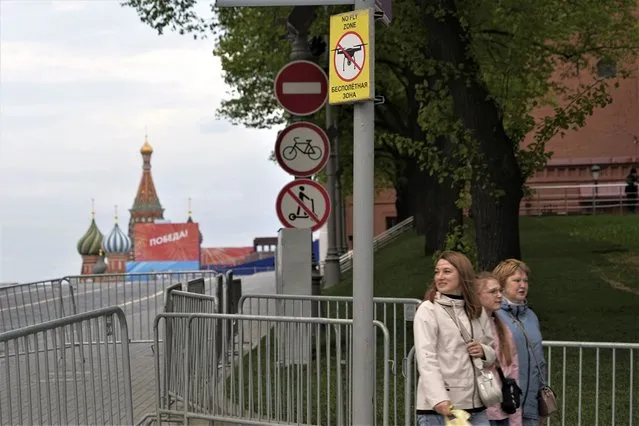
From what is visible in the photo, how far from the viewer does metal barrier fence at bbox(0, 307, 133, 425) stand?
265 inches

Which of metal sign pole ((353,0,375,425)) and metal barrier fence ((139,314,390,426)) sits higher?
metal sign pole ((353,0,375,425))

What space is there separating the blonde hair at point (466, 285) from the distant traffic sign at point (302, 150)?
20.9 feet

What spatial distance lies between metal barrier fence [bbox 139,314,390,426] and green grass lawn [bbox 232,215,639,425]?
128mm

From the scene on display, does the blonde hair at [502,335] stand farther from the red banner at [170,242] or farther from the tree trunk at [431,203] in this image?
the red banner at [170,242]

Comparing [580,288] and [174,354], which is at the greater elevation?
[174,354]

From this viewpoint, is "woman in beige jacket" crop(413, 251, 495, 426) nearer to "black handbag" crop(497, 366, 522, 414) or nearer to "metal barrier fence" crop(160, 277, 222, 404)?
"black handbag" crop(497, 366, 522, 414)

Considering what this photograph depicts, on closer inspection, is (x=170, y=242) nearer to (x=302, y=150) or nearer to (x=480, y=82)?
(x=480, y=82)

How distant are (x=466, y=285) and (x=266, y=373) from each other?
11.8ft

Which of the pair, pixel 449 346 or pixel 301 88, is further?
pixel 301 88

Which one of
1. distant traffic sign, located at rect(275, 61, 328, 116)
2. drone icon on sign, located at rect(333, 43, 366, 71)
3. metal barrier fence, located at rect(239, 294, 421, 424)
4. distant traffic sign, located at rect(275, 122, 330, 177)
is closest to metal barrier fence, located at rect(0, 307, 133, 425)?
metal barrier fence, located at rect(239, 294, 421, 424)

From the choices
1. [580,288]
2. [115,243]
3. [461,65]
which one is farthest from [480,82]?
[115,243]

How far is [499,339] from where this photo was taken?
21.4 ft

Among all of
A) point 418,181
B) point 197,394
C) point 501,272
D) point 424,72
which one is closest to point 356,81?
point 501,272

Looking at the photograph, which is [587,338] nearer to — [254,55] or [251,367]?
[251,367]
